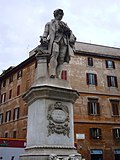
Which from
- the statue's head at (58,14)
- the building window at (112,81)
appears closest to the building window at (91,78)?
the building window at (112,81)

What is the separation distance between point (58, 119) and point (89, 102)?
79.9 ft

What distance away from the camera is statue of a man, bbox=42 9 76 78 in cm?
710

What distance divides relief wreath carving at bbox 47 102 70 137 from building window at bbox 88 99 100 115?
2382cm

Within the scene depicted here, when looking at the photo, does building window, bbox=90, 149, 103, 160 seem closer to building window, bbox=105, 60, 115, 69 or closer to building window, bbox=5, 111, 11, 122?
building window, bbox=105, 60, 115, 69

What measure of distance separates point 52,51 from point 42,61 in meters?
0.45

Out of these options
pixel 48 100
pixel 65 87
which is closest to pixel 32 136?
pixel 48 100

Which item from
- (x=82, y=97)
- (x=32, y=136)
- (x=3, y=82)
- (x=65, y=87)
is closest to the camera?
(x=32, y=136)

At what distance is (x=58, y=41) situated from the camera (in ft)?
23.8

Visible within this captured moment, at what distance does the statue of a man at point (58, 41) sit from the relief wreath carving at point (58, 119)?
113 centimetres

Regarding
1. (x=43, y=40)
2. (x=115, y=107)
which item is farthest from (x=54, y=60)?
(x=115, y=107)

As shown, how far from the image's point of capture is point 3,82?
1601 inches

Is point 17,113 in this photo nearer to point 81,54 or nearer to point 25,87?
point 25,87

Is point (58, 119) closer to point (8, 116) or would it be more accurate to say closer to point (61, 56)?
point (61, 56)

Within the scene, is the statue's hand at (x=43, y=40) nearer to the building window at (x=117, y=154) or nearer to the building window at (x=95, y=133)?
the building window at (x=95, y=133)
